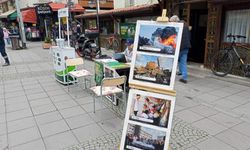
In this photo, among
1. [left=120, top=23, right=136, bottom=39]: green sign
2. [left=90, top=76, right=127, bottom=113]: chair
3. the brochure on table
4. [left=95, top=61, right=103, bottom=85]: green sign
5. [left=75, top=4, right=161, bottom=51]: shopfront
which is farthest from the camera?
[left=120, top=23, right=136, bottom=39]: green sign

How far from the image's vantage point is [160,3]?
8.05 metres

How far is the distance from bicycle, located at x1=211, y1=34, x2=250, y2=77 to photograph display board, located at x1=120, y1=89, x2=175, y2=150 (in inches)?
177

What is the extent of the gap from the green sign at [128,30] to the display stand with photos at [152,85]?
25.2ft

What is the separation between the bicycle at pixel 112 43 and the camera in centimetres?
1190

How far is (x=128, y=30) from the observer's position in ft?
34.0

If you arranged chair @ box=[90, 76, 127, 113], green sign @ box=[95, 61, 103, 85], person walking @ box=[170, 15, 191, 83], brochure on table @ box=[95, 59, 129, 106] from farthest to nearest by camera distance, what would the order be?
1. person walking @ box=[170, 15, 191, 83]
2. green sign @ box=[95, 61, 103, 85]
3. brochure on table @ box=[95, 59, 129, 106]
4. chair @ box=[90, 76, 127, 113]

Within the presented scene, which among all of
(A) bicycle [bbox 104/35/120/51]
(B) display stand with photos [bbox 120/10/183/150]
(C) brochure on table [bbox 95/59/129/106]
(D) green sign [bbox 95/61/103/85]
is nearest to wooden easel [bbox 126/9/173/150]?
(B) display stand with photos [bbox 120/10/183/150]

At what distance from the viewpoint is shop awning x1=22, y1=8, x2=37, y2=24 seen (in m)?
20.1

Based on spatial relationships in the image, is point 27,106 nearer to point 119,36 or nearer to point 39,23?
point 119,36

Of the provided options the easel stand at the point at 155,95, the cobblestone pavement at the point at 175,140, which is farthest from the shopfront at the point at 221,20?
the easel stand at the point at 155,95

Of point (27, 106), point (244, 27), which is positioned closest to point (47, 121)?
point (27, 106)

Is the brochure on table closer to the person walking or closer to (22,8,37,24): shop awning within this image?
the person walking

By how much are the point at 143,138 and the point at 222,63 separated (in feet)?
15.8

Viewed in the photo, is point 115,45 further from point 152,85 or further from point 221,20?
point 152,85
